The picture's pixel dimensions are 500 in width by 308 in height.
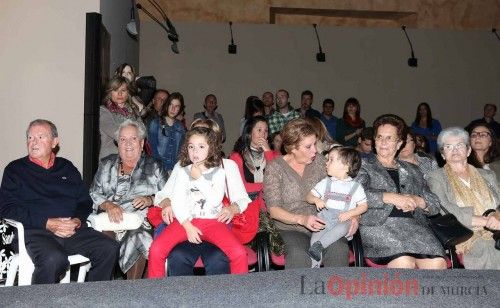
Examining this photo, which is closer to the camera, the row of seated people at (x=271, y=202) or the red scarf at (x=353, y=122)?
the row of seated people at (x=271, y=202)

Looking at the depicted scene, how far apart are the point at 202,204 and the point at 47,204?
979mm

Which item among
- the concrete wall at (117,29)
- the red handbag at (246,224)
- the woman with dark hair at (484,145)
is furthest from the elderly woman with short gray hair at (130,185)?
the woman with dark hair at (484,145)

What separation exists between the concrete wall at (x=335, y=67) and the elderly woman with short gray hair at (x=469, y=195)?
7259 millimetres

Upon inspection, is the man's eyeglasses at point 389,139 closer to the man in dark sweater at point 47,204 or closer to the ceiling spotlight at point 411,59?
the man in dark sweater at point 47,204

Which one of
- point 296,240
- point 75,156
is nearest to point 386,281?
point 296,240

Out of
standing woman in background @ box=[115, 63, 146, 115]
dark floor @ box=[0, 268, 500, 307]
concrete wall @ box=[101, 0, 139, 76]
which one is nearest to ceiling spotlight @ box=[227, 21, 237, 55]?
concrete wall @ box=[101, 0, 139, 76]

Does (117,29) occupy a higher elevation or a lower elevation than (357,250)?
higher

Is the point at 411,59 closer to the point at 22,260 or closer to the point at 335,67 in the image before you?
the point at 335,67

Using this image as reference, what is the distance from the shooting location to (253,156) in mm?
5539

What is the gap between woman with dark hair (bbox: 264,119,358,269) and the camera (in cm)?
436

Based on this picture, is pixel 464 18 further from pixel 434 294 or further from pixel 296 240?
pixel 434 294

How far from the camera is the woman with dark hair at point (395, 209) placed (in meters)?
4.38

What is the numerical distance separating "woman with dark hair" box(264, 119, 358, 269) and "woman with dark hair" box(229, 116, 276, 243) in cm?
52

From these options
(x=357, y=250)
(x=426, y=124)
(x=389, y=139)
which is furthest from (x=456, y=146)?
(x=426, y=124)
